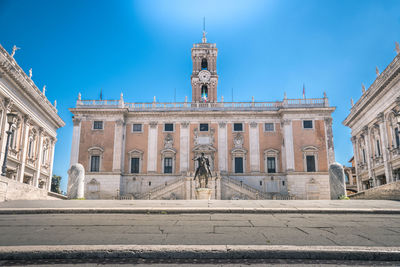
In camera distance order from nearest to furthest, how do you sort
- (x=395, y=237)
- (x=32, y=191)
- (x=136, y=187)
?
1. (x=395, y=237)
2. (x=32, y=191)
3. (x=136, y=187)

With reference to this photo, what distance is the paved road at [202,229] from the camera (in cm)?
641

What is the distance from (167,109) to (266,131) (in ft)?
43.3

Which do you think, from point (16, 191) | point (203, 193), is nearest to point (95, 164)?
point (203, 193)

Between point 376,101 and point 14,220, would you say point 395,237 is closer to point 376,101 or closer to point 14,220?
point 14,220

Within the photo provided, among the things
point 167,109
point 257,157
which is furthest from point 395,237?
point 167,109

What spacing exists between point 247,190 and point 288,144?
910 centimetres

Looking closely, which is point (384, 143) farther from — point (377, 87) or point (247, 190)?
point (247, 190)

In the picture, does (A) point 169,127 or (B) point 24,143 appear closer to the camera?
(B) point 24,143

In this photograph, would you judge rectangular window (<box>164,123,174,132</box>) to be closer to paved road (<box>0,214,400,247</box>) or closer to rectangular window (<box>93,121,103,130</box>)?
rectangular window (<box>93,121,103,130</box>)

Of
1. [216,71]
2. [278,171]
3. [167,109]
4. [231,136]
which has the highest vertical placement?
[216,71]

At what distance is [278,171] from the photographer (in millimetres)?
43062

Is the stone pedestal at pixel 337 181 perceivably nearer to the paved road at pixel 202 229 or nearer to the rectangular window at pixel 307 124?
the paved road at pixel 202 229

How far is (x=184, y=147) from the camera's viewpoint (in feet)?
144

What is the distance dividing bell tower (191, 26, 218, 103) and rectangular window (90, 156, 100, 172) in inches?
655
